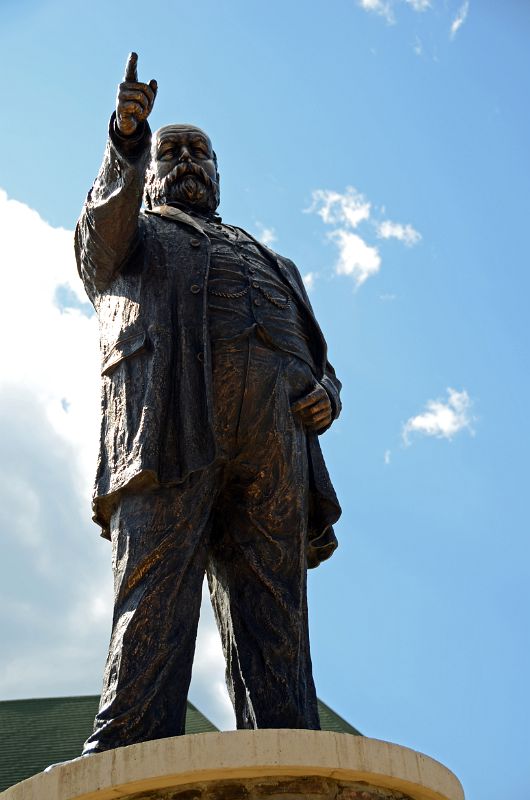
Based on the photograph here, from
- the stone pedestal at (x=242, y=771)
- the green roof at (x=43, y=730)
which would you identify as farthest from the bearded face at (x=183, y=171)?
the green roof at (x=43, y=730)

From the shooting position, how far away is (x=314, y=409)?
650 centimetres

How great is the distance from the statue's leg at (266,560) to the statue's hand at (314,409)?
6 centimetres

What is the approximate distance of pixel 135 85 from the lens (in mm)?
6102

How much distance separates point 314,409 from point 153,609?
1.50m

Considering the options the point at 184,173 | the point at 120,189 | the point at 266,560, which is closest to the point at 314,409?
the point at 266,560

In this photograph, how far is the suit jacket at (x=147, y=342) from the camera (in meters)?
6.07

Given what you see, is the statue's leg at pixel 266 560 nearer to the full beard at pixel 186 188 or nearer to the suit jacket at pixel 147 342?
the suit jacket at pixel 147 342

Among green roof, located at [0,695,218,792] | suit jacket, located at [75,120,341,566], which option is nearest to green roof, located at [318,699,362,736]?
green roof, located at [0,695,218,792]

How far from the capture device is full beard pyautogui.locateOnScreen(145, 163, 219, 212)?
718cm

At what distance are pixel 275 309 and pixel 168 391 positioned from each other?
2.80 ft

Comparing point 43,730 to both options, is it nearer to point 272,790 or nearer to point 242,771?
point 272,790

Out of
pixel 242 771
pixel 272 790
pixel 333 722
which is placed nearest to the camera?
pixel 242 771

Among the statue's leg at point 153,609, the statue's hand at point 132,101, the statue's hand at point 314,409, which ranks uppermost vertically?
the statue's hand at point 132,101

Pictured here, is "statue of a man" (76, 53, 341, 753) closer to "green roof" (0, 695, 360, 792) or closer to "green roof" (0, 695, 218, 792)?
"green roof" (0, 695, 360, 792)
